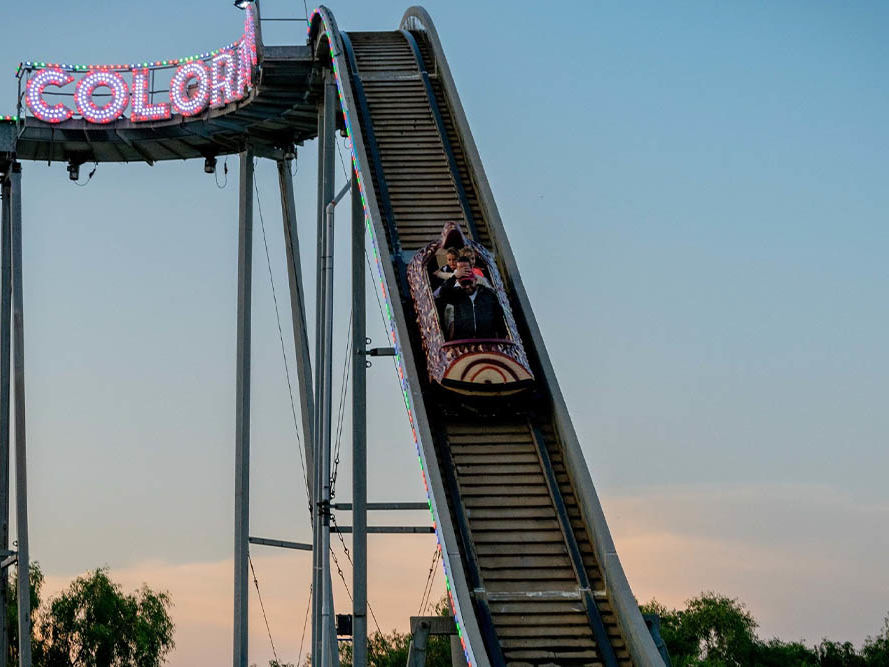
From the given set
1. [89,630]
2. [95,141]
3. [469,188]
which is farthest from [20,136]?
[89,630]

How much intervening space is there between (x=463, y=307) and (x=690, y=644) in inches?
1397

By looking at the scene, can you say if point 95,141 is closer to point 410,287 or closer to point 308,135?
point 308,135

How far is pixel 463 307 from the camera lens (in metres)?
23.0

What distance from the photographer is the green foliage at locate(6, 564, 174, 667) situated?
43812mm

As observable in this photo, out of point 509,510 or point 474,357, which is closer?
point 509,510

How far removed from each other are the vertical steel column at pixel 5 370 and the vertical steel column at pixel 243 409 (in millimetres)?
4909

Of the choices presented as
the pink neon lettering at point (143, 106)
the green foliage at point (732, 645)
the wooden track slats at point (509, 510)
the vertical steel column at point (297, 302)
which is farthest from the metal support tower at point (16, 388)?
the green foliage at point (732, 645)

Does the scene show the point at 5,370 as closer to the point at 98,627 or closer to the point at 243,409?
the point at 243,409

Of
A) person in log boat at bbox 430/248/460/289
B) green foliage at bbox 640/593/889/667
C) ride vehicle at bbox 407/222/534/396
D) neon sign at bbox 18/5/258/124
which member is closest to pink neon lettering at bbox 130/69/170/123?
neon sign at bbox 18/5/258/124

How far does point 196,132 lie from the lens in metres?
33.6

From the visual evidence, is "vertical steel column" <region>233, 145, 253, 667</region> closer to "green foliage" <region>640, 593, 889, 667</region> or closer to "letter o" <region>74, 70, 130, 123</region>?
"letter o" <region>74, 70, 130, 123</region>

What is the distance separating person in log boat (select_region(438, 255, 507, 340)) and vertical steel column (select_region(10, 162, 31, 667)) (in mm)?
11466

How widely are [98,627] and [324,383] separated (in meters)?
21.5

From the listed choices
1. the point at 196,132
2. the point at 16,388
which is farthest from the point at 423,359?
the point at 196,132
